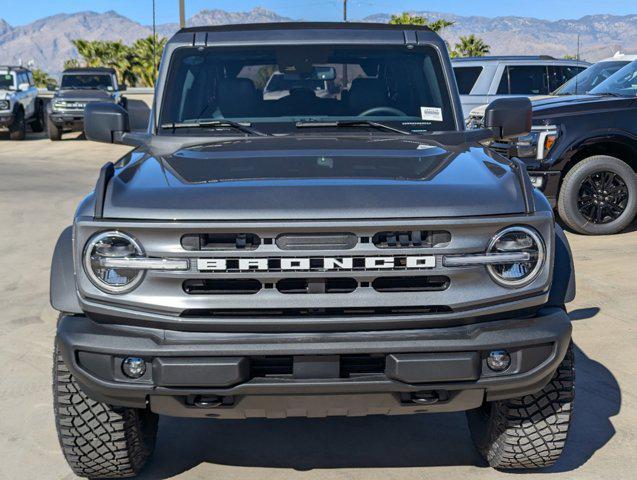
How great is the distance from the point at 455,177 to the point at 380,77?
138 centimetres

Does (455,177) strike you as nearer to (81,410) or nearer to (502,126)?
(502,126)

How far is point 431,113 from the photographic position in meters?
4.66

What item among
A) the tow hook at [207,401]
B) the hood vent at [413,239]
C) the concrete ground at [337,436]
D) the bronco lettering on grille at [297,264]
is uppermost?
the hood vent at [413,239]

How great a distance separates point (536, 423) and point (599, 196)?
6.04 meters

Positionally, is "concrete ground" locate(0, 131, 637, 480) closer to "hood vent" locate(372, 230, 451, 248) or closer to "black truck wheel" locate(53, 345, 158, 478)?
"black truck wheel" locate(53, 345, 158, 478)

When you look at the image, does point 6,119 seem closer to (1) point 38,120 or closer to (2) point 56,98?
(2) point 56,98

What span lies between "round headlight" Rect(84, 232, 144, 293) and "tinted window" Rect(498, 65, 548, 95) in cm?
1160

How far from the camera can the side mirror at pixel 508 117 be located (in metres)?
4.64

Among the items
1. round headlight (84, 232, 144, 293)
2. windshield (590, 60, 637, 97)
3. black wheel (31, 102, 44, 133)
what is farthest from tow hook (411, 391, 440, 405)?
black wheel (31, 102, 44, 133)

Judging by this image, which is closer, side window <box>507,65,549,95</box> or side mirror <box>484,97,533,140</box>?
side mirror <box>484,97,533,140</box>

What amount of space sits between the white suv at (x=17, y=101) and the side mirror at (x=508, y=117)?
1793cm

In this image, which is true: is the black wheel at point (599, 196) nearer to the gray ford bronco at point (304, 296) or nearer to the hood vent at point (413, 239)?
the gray ford bronco at point (304, 296)

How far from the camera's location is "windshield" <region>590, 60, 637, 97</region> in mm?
9688

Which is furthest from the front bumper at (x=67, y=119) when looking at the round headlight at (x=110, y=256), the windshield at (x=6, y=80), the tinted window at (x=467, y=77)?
the round headlight at (x=110, y=256)
